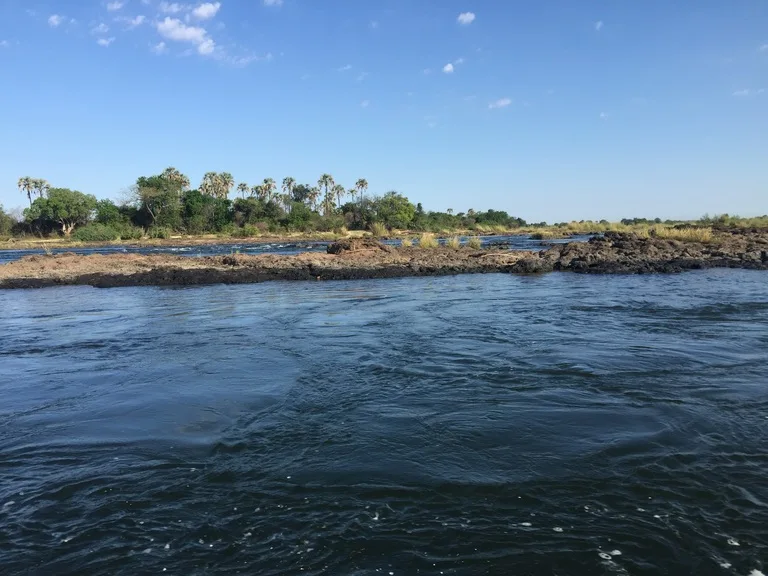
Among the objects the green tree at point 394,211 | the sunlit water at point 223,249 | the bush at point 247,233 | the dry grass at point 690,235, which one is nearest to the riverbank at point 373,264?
the dry grass at point 690,235

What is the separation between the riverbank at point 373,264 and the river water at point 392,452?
475 inches

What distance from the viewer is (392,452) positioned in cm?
489

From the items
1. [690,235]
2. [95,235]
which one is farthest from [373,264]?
[95,235]

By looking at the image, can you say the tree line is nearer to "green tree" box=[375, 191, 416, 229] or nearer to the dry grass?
"green tree" box=[375, 191, 416, 229]

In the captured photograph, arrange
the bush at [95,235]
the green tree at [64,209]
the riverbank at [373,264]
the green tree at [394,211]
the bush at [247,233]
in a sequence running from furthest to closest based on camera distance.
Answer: the green tree at [394,211] < the green tree at [64,209] < the bush at [247,233] < the bush at [95,235] < the riverbank at [373,264]

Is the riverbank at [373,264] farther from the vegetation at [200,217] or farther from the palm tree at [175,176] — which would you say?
the palm tree at [175,176]

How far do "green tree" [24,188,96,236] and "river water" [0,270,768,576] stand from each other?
77.2 meters

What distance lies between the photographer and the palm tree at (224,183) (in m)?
A: 101

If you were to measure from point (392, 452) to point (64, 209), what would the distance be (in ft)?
281

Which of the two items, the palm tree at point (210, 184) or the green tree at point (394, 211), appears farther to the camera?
the palm tree at point (210, 184)

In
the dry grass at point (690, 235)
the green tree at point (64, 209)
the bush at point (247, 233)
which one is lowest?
the dry grass at point (690, 235)

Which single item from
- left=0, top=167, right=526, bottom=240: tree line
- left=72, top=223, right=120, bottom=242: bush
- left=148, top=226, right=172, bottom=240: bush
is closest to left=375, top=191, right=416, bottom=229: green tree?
left=0, top=167, right=526, bottom=240: tree line

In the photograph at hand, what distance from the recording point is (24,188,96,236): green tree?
75438 millimetres

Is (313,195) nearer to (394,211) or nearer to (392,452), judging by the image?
(394,211)
